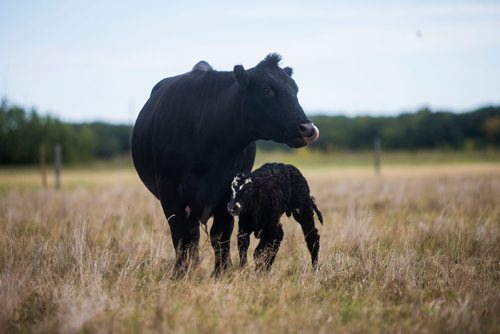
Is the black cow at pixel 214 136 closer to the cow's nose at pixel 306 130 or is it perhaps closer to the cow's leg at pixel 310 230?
the cow's nose at pixel 306 130

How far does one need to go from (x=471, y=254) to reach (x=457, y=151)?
143 ft

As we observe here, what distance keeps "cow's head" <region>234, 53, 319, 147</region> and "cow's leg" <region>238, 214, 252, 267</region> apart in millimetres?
802

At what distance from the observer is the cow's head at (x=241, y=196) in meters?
4.74

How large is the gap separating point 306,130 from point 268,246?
3.81 ft

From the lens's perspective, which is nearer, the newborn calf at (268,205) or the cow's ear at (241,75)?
the newborn calf at (268,205)

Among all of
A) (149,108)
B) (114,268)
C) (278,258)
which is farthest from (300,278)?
(149,108)

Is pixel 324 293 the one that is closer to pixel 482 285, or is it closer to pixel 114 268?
pixel 482 285

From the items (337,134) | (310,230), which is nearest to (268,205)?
(310,230)

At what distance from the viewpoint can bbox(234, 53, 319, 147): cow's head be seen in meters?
5.00

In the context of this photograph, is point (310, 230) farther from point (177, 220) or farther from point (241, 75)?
point (241, 75)

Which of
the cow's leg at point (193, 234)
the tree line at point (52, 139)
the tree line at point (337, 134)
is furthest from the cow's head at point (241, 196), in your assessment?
the tree line at point (52, 139)

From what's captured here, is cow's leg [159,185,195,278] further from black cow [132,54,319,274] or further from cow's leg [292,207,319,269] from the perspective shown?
cow's leg [292,207,319,269]

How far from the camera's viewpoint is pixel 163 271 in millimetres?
5141

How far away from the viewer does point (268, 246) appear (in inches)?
203
